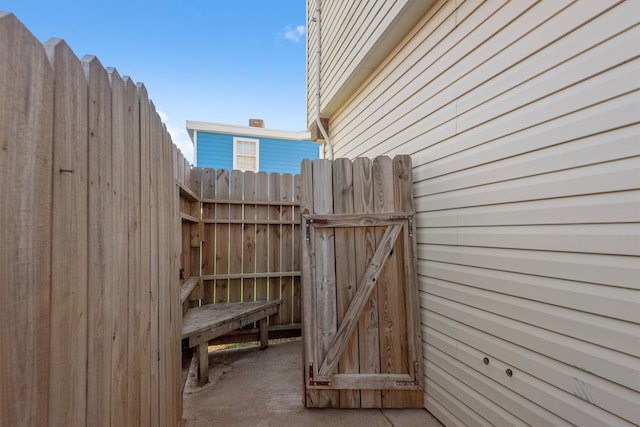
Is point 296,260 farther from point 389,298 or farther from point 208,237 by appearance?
point 389,298

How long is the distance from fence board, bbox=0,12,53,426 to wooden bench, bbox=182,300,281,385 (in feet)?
7.18

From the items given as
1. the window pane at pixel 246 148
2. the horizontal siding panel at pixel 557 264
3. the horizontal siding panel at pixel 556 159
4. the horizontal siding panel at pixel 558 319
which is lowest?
the horizontal siding panel at pixel 558 319

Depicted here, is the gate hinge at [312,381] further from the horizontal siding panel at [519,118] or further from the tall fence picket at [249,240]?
the horizontal siding panel at [519,118]

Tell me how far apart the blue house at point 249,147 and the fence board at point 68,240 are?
7664 millimetres

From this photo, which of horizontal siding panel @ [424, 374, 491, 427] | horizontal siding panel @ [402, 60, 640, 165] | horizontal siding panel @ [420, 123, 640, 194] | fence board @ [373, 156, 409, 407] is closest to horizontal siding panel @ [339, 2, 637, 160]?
horizontal siding panel @ [402, 60, 640, 165]

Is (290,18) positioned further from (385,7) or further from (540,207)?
(540,207)

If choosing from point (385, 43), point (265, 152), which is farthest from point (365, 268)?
point (265, 152)

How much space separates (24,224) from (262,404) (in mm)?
2450

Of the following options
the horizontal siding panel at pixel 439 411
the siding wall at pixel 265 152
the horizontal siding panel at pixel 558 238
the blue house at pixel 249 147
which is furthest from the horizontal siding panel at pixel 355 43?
the blue house at pixel 249 147

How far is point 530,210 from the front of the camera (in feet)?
5.04

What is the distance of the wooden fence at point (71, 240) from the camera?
59 centimetres

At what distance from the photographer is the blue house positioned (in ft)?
26.2

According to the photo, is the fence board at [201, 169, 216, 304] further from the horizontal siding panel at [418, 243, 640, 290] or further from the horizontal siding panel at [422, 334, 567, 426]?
the horizontal siding panel at [418, 243, 640, 290]

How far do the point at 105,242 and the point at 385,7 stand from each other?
2941 millimetres
